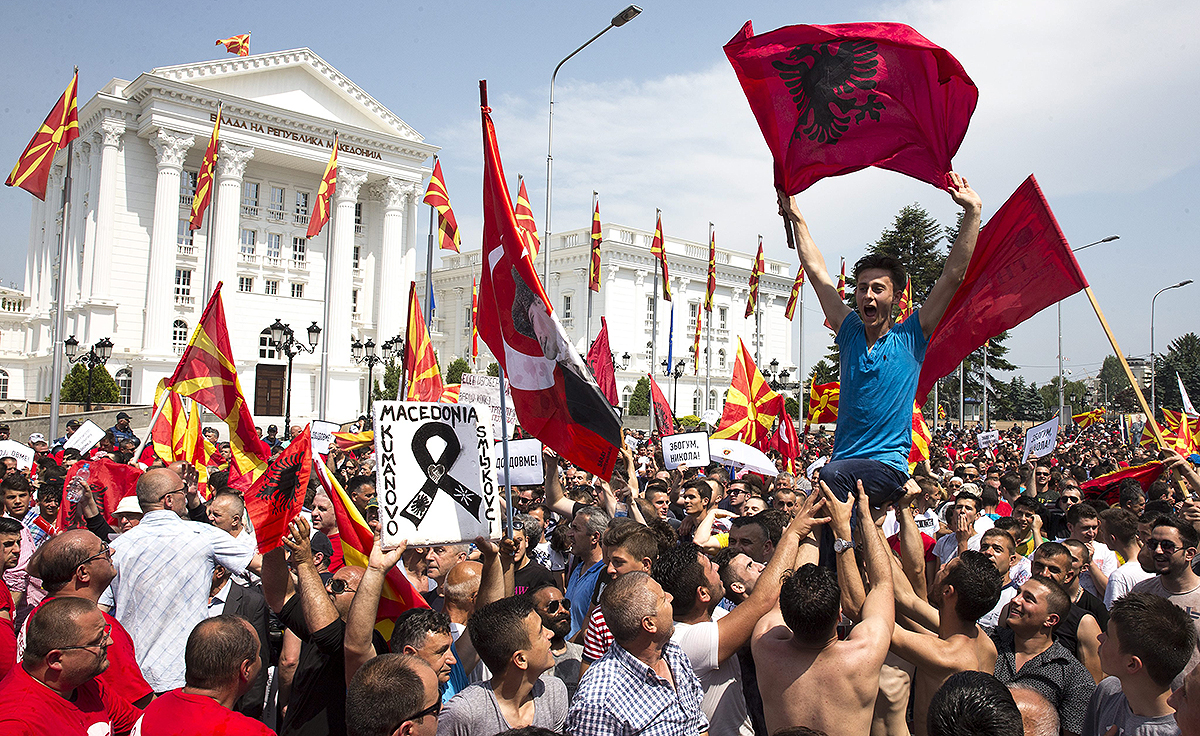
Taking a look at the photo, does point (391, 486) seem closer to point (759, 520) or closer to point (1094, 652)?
point (759, 520)

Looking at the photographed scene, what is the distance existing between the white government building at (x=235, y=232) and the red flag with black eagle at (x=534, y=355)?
3473 centimetres

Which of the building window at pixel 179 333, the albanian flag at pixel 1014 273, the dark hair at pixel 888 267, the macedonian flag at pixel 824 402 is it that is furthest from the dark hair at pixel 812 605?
the building window at pixel 179 333

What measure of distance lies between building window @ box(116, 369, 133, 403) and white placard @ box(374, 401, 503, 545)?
43.1m

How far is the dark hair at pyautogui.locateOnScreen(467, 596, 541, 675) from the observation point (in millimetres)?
3537

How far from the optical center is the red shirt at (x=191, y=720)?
310cm

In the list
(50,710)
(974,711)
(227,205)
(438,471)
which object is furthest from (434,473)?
(227,205)

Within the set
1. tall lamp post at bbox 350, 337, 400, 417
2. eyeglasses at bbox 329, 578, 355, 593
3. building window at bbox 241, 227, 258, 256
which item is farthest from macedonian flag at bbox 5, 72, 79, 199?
building window at bbox 241, 227, 258, 256

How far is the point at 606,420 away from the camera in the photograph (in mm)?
5305

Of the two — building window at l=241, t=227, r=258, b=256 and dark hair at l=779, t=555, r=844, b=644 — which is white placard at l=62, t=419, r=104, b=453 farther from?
building window at l=241, t=227, r=258, b=256

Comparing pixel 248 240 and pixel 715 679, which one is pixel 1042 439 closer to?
pixel 715 679

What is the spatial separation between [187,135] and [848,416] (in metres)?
46.4

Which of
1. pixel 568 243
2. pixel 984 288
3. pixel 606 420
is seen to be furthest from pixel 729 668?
pixel 568 243

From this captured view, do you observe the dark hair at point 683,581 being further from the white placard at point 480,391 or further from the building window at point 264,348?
the building window at point 264,348

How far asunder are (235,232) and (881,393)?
153 feet
